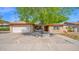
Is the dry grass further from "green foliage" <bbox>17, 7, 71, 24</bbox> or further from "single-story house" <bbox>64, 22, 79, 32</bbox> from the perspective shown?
"green foliage" <bbox>17, 7, 71, 24</bbox>

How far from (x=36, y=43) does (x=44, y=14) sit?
0.50 m

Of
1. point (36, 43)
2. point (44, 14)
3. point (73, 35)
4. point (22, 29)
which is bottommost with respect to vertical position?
point (36, 43)

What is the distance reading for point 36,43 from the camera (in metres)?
3.79

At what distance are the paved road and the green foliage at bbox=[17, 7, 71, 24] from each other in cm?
27

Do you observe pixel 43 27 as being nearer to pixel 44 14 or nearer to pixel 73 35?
pixel 44 14

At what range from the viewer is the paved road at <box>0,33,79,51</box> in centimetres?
376

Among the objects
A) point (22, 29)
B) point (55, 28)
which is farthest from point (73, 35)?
point (22, 29)

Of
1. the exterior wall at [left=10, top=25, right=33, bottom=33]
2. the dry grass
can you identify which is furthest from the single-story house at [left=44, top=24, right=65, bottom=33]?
the exterior wall at [left=10, top=25, right=33, bottom=33]

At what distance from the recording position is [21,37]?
12.5 feet

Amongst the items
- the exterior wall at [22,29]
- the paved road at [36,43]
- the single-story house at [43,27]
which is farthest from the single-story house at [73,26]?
the exterior wall at [22,29]

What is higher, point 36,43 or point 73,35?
point 73,35

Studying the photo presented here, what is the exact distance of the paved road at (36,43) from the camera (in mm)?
3762
